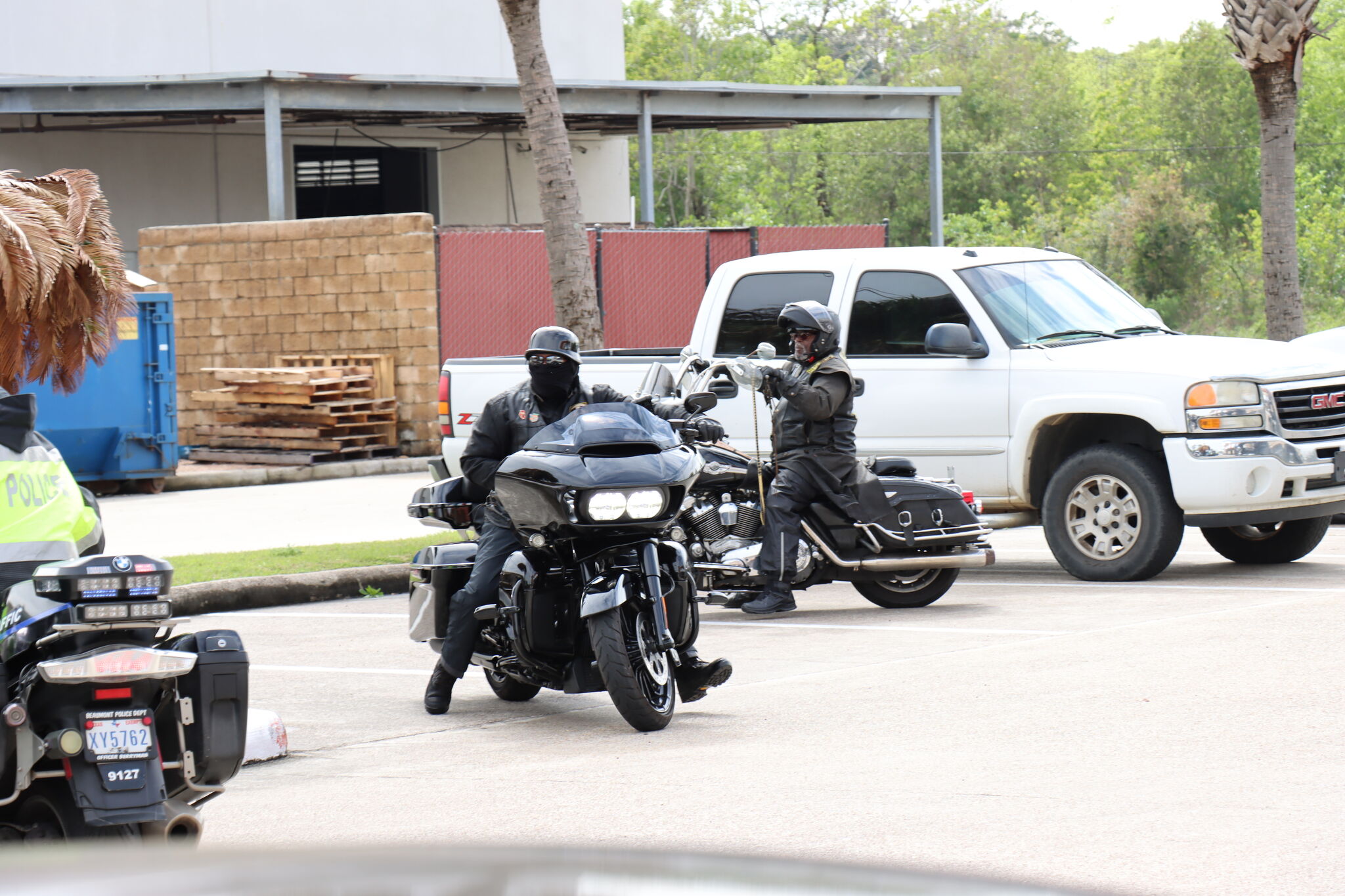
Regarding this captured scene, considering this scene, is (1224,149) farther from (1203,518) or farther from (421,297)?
(1203,518)

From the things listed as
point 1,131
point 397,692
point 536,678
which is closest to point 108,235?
point 397,692

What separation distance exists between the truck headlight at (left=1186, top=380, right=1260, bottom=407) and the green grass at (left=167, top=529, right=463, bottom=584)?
467cm

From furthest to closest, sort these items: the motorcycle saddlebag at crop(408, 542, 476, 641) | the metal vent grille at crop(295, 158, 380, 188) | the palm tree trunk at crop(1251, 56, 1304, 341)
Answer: the metal vent grille at crop(295, 158, 380, 188) < the palm tree trunk at crop(1251, 56, 1304, 341) < the motorcycle saddlebag at crop(408, 542, 476, 641)

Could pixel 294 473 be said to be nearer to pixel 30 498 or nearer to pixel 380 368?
pixel 380 368

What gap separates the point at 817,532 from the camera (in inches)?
390

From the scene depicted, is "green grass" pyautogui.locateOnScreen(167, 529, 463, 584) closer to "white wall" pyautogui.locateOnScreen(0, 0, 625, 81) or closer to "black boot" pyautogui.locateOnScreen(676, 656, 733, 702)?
"black boot" pyautogui.locateOnScreen(676, 656, 733, 702)

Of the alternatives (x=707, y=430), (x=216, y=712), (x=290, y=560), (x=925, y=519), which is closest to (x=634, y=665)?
(x=707, y=430)

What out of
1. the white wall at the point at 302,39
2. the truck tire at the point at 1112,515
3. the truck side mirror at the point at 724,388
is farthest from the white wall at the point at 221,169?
the truck tire at the point at 1112,515

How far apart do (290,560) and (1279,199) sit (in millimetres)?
11816

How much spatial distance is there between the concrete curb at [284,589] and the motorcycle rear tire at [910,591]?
3.00 meters

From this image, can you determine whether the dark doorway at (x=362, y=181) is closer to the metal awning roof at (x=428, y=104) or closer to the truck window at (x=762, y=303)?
the metal awning roof at (x=428, y=104)

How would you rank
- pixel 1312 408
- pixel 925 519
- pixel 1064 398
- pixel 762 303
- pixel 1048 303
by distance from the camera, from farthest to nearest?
pixel 762 303 < pixel 1048 303 < pixel 1064 398 < pixel 1312 408 < pixel 925 519

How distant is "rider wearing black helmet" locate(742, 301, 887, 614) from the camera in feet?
31.8

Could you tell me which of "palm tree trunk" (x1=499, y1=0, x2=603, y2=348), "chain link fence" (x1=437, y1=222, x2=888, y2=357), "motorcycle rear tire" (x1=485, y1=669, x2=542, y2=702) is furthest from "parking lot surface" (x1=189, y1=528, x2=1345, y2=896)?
"chain link fence" (x1=437, y1=222, x2=888, y2=357)
